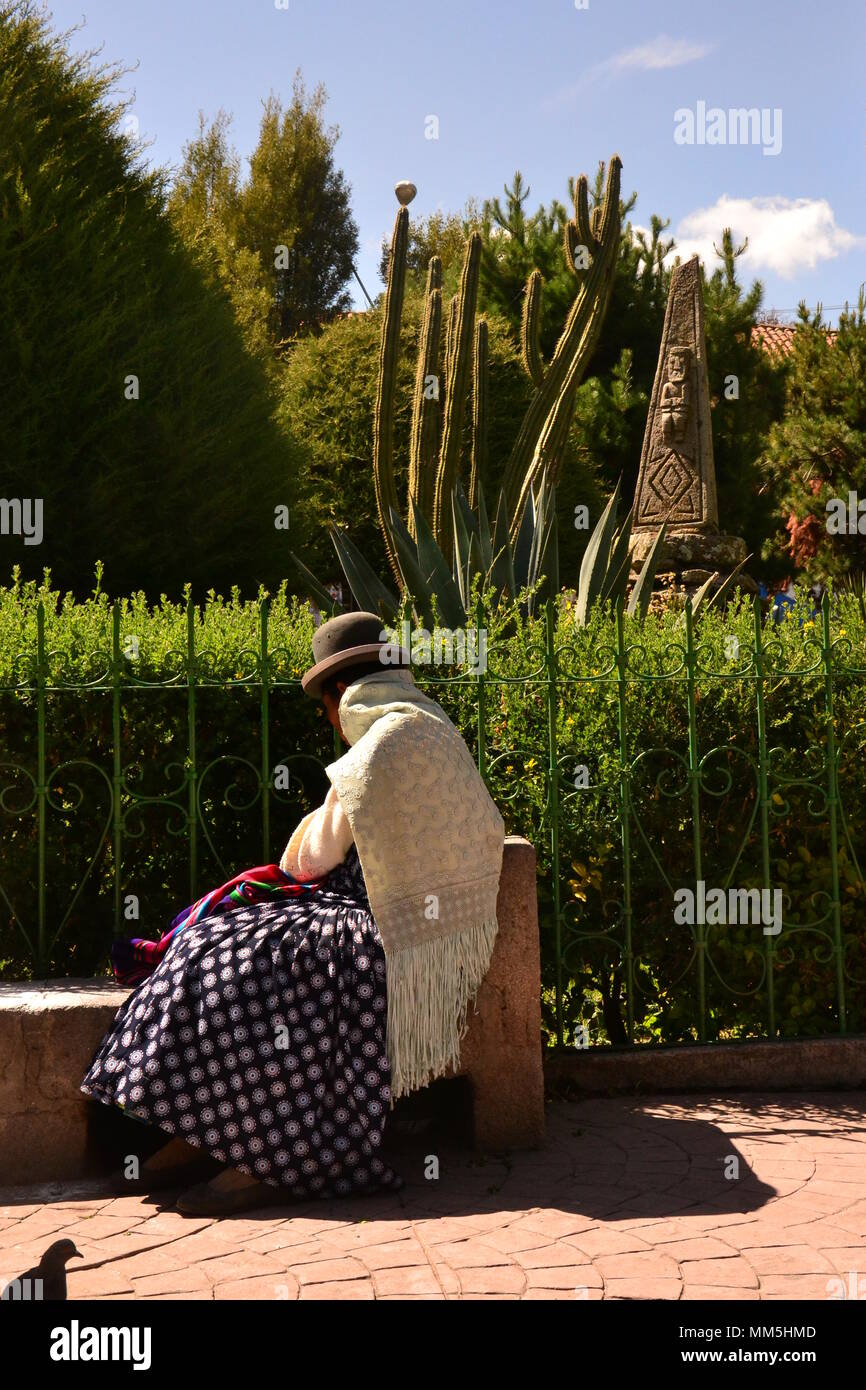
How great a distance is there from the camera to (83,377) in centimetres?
875

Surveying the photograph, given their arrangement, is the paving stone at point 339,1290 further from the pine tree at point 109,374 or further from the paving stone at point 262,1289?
the pine tree at point 109,374

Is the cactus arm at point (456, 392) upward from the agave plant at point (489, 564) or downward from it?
upward

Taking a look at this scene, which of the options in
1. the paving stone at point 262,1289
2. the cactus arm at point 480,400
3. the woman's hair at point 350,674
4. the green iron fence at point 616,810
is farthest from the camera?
the cactus arm at point 480,400

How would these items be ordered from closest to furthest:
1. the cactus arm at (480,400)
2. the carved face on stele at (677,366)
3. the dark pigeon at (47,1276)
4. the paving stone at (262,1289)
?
the dark pigeon at (47,1276), the paving stone at (262,1289), the cactus arm at (480,400), the carved face on stele at (677,366)

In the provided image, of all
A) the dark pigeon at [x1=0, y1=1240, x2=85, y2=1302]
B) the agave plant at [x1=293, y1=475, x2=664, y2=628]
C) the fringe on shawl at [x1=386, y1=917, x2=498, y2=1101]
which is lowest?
the dark pigeon at [x1=0, y1=1240, x2=85, y2=1302]

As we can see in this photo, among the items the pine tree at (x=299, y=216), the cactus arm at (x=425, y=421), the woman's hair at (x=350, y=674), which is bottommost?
the woman's hair at (x=350, y=674)

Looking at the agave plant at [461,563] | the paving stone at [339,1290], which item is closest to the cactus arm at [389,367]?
the agave plant at [461,563]

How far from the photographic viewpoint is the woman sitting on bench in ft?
11.5

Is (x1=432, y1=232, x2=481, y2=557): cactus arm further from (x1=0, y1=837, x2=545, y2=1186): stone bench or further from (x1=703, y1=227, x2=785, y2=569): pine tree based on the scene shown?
(x1=703, y1=227, x2=785, y2=569): pine tree

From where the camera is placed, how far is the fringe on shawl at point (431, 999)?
11.8ft

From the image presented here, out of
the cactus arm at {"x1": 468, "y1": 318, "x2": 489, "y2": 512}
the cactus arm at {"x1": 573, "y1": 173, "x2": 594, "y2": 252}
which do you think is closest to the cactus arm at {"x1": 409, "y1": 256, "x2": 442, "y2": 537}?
the cactus arm at {"x1": 468, "y1": 318, "x2": 489, "y2": 512}

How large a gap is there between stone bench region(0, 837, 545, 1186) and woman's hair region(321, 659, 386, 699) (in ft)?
2.24

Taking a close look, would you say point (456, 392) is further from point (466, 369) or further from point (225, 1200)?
point (225, 1200)
